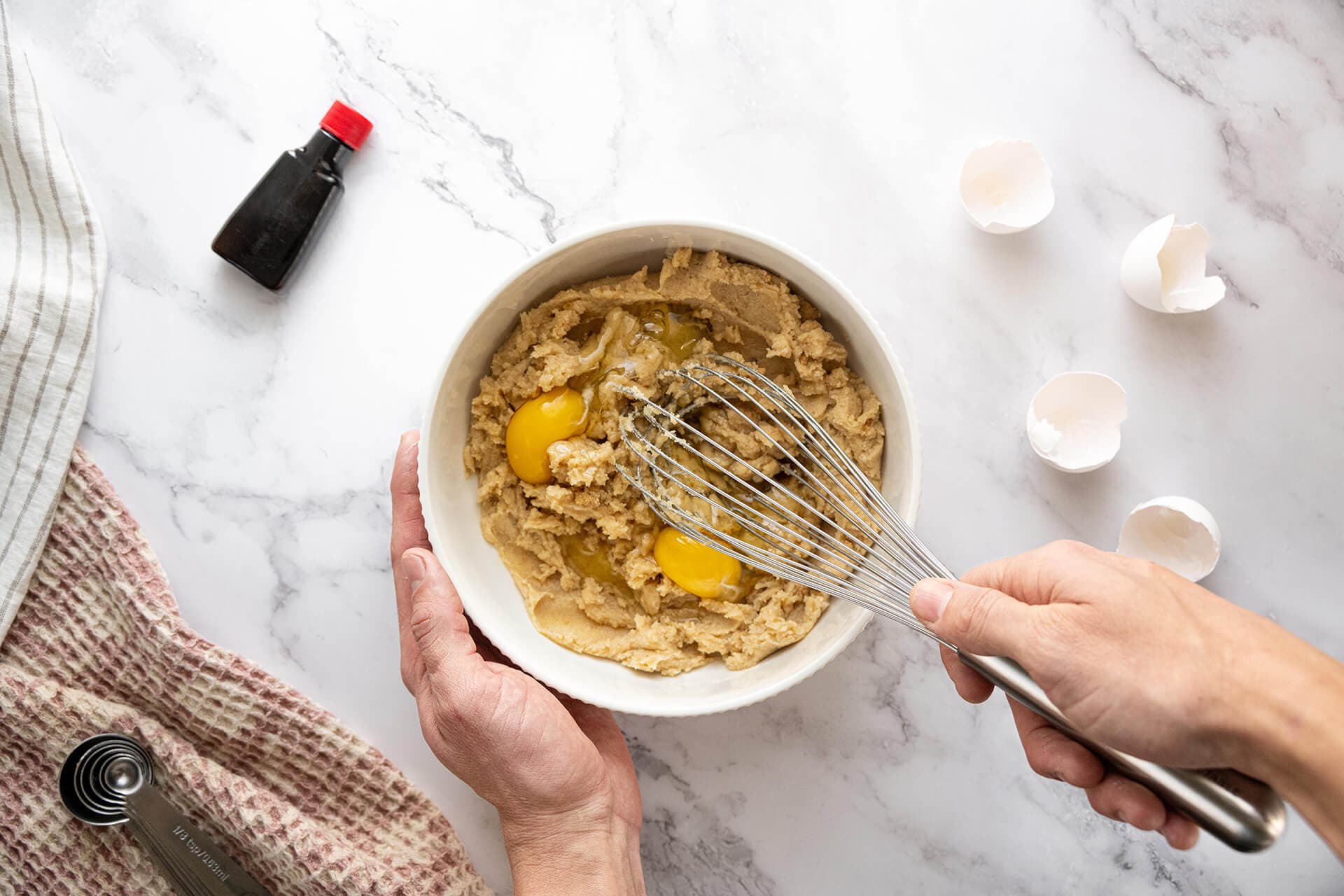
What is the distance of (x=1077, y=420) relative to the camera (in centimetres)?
198

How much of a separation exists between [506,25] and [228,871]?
1.88 meters

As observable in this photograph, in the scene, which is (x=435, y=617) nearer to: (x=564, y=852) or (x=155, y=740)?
(x=564, y=852)

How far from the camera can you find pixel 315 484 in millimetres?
2008

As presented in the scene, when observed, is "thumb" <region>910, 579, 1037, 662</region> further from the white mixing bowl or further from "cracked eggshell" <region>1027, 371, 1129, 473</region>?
"cracked eggshell" <region>1027, 371, 1129, 473</region>

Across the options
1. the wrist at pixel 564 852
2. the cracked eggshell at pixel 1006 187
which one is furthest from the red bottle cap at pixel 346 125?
the wrist at pixel 564 852

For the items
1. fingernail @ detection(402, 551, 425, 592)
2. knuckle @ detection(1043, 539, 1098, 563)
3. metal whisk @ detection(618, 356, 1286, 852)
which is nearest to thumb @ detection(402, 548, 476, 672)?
fingernail @ detection(402, 551, 425, 592)

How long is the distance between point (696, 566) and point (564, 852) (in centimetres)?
→ 61

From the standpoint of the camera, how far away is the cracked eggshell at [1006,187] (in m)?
1.93

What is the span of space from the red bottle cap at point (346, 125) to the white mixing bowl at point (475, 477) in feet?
1.86

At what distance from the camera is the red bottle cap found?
6.28 feet

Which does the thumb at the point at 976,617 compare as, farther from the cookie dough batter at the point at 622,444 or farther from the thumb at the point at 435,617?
the thumb at the point at 435,617

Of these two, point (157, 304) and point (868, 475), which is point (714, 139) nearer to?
point (868, 475)

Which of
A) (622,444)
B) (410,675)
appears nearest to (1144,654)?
(622,444)

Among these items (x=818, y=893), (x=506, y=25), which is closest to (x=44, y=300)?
(x=506, y=25)
